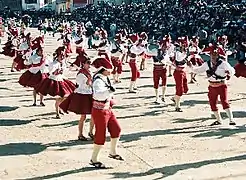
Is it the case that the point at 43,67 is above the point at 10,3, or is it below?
below

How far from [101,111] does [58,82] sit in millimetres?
4026

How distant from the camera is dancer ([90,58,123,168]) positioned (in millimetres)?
9148

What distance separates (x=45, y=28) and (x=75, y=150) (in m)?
41.8

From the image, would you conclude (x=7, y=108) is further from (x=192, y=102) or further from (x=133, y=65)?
(x=192, y=102)

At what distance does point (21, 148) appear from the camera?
35.0 ft

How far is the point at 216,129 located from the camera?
39.4 feet

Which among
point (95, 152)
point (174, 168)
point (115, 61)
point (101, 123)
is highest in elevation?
point (115, 61)

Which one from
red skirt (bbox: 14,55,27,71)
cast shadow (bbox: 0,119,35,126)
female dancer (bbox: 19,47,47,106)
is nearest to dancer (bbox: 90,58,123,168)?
cast shadow (bbox: 0,119,35,126)

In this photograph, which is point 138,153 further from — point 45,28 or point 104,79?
point 45,28

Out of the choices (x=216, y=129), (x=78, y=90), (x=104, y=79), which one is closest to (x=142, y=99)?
(x=216, y=129)

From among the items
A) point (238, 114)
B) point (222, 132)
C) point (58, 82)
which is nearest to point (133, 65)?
point (238, 114)

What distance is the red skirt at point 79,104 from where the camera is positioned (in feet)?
35.0

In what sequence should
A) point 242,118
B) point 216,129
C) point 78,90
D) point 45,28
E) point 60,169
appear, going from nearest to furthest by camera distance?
point 60,169
point 78,90
point 216,129
point 242,118
point 45,28

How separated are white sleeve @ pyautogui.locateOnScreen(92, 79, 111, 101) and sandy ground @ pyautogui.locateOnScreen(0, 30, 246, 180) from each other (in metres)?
1.17
